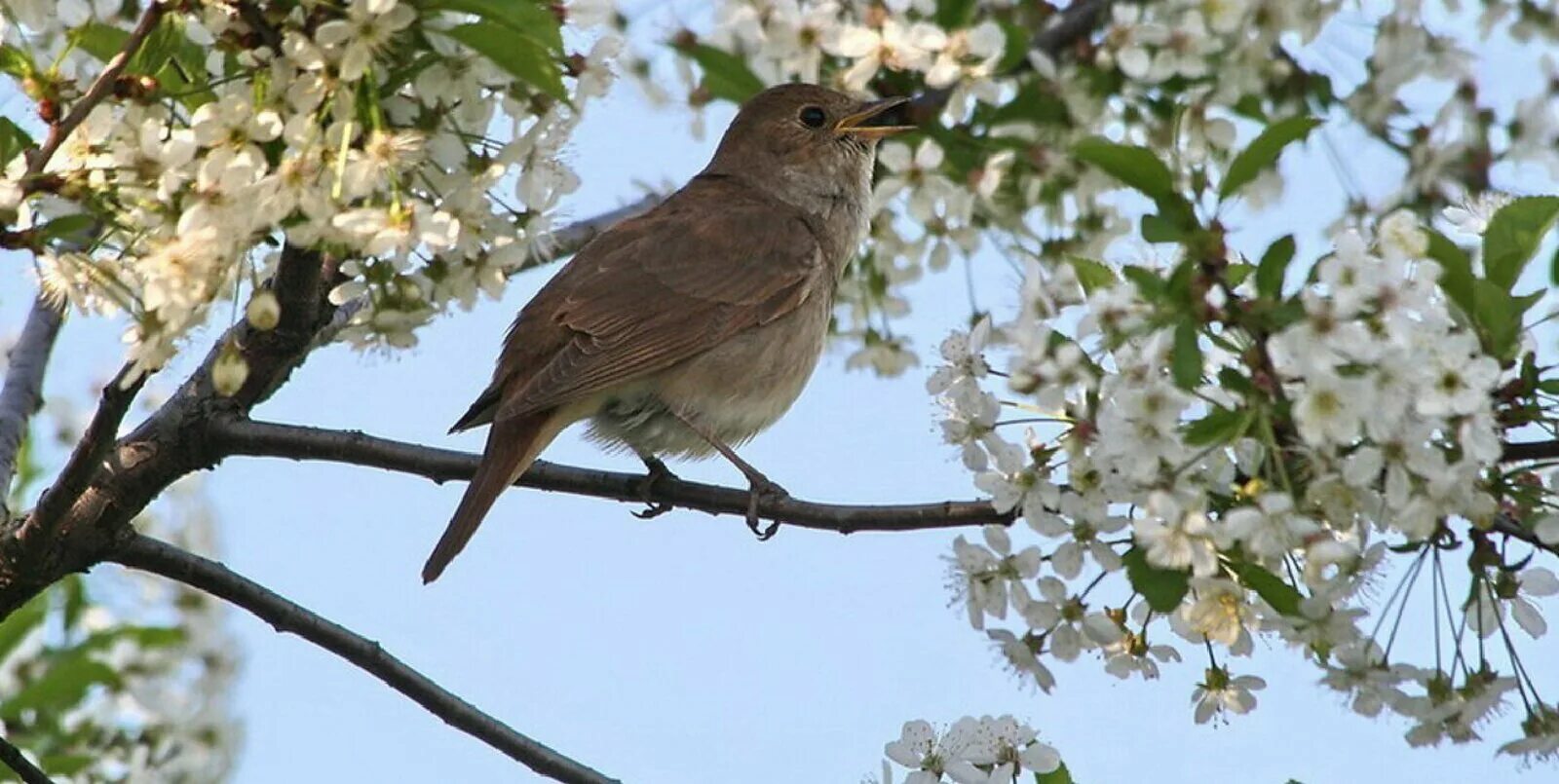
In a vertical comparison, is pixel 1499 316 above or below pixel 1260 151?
below

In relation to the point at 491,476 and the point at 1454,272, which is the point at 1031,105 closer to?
the point at 1454,272

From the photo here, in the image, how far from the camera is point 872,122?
7.34 metres

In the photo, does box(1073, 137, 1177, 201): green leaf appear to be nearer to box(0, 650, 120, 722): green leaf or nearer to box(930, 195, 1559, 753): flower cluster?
box(930, 195, 1559, 753): flower cluster

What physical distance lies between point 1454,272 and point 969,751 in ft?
4.84

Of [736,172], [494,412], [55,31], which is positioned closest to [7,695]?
[494,412]

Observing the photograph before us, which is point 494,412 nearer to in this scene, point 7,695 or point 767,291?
point 767,291

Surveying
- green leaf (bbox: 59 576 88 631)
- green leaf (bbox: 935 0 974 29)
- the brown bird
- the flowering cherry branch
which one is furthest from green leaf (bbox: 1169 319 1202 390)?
green leaf (bbox: 59 576 88 631)

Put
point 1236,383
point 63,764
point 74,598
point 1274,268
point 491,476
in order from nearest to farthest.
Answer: point 1274,268 → point 1236,383 → point 491,476 → point 63,764 → point 74,598

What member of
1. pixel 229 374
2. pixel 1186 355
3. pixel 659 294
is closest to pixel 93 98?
pixel 229 374

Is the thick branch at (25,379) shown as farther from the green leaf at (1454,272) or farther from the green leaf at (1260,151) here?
the green leaf at (1454,272)

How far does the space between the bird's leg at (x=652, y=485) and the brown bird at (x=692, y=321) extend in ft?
0.07

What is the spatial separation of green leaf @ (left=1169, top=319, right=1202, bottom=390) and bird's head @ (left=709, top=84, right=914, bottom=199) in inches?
166

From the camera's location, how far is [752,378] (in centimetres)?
641

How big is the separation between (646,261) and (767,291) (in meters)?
0.42
